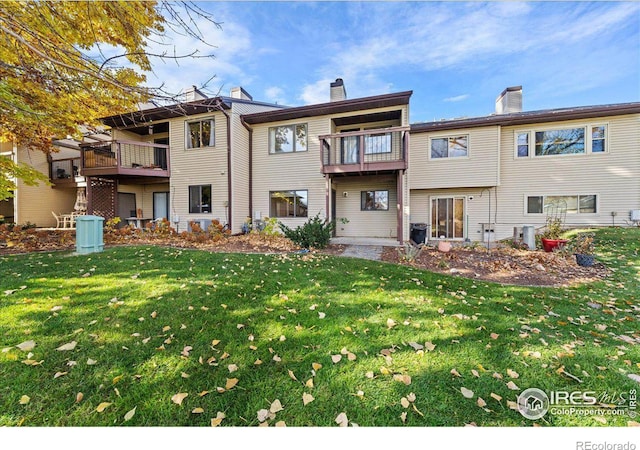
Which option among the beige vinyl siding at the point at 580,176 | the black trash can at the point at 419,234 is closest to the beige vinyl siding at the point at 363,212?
the black trash can at the point at 419,234

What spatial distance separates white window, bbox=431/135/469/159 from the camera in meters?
12.4

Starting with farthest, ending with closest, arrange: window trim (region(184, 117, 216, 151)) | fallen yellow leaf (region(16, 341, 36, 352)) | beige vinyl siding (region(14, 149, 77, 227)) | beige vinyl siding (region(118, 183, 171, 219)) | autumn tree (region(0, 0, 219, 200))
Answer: beige vinyl siding (region(118, 183, 171, 219)), beige vinyl siding (region(14, 149, 77, 227)), window trim (region(184, 117, 216, 151)), autumn tree (region(0, 0, 219, 200)), fallen yellow leaf (region(16, 341, 36, 352))

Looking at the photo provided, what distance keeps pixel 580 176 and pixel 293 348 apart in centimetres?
1501

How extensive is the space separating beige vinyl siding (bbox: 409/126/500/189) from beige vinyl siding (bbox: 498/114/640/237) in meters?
0.98

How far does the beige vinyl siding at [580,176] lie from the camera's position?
36.4 feet

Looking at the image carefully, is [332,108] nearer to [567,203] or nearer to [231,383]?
[231,383]

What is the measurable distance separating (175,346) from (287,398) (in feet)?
4.68

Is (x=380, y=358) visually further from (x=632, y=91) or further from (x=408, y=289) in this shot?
(x=632, y=91)

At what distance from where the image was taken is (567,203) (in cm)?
1189

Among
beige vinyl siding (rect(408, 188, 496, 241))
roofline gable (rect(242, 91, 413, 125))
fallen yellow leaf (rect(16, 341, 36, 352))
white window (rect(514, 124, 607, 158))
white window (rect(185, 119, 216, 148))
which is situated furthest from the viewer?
beige vinyl siding (rect(408, 188, 496, 241))

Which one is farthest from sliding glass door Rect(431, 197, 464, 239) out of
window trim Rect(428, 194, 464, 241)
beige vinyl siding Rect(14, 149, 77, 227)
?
beige vinyl siding Rect(14, 149, 77, 227)

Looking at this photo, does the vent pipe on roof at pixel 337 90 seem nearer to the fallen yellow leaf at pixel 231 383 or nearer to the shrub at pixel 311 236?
the shrub at pixel 311 236

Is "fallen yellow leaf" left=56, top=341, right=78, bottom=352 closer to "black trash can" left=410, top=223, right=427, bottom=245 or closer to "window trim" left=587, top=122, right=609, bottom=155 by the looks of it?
"black trash can" left=410, top=223, right=427, bottom=245
